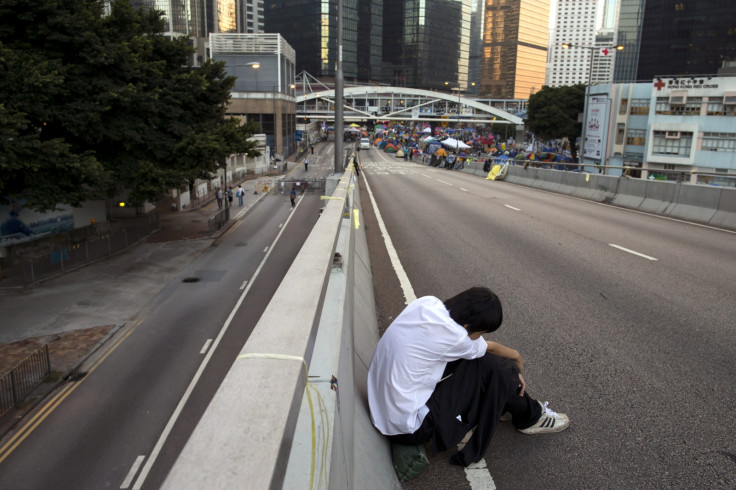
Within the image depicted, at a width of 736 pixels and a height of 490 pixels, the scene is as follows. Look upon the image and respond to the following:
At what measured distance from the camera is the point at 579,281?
28.1 feet

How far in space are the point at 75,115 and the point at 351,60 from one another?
612 feet

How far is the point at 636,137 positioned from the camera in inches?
2323

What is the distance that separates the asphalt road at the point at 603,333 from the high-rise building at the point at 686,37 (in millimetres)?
117554

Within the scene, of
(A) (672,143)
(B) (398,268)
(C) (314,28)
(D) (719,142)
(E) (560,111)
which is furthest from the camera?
(C) (314,28)

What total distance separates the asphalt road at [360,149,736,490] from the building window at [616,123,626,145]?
51839mm

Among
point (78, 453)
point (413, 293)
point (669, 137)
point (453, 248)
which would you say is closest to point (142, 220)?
point (78, 453)

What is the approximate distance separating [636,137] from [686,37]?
7493 cm

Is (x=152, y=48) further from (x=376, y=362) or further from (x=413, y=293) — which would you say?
(x=376, y=362)

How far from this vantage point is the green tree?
69938mm

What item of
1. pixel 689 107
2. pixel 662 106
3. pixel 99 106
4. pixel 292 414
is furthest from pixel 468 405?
pixel 662 106

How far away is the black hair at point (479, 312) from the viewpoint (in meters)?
3.74

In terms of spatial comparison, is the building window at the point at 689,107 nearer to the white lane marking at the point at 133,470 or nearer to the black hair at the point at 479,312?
the white lane marking at the point at 133,470

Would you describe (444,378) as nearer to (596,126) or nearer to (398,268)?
(398,268)

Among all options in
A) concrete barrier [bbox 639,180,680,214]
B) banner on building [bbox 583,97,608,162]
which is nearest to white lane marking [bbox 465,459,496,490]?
concrete barrier [bbox 639,180,680,214]
